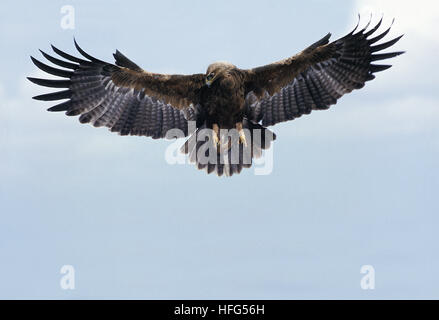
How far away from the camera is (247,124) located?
13328 mm

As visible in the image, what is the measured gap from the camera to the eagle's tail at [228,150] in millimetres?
13312

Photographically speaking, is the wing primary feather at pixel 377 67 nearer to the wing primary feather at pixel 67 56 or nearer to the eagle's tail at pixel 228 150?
the eagle's tail at pixel 228 150

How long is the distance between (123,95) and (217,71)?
1.80 meters

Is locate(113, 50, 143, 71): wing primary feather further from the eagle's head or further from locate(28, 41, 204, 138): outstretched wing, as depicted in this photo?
the eagle's head

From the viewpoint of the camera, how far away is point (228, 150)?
1345 centimetres

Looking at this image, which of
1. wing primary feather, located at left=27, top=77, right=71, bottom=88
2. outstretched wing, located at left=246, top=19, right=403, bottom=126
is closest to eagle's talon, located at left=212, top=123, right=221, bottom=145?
outstretched wing, located at left=246, top=19, right=403, bottom=126

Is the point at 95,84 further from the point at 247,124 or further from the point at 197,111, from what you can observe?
the point at 247,124

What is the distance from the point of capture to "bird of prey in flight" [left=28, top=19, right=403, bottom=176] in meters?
12.6

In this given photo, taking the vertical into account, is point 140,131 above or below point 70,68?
below

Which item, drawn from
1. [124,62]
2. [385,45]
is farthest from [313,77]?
[124,62]

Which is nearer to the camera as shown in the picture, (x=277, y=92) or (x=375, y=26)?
(x=375, y=26)

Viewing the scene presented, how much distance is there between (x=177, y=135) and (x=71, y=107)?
1838 millimetres

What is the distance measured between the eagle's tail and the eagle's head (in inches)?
42.8

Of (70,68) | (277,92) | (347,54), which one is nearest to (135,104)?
(70,68)
